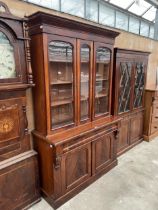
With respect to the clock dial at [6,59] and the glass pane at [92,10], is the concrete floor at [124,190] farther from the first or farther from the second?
the glass pane at [92,10]

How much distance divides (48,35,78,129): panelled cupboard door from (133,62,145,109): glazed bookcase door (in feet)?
5.25

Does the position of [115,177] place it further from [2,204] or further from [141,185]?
[2,204]

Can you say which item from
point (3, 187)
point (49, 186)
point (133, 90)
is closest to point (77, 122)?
point (49, 186)

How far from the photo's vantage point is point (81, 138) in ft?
6.91

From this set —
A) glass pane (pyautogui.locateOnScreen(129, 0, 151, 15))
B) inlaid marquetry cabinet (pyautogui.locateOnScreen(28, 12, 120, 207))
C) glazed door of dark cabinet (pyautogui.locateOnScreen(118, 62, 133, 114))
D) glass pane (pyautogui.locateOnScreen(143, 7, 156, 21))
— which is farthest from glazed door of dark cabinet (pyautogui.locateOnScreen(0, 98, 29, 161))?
glass pane (pyautogui.locateOnScreen(143, 7, 156, 21))

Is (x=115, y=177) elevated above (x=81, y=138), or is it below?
below

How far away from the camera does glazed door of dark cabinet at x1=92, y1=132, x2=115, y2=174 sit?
238 centimetres

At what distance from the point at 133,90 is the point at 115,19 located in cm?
223

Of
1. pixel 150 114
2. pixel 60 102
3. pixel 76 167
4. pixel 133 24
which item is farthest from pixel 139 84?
pixel 133 24

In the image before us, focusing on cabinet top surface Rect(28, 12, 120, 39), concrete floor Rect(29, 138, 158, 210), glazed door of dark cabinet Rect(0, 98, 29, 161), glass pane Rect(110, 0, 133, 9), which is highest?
glass pane Rect(110, 0, 133, 9)

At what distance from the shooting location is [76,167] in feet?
7.09

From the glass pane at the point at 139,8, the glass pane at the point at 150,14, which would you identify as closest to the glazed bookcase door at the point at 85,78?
the glass pane at the point at 139,8

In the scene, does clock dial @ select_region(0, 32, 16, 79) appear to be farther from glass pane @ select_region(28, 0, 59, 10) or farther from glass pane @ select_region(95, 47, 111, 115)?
glass pane @ select_region(95, 47, 111, 115)

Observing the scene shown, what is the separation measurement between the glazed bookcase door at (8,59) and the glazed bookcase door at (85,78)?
72 centimetres
